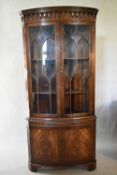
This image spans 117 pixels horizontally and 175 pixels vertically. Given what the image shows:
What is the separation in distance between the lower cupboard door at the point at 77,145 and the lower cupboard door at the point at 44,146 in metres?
0.10

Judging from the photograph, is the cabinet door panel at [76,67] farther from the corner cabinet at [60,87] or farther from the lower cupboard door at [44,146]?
the lower cupboard door at [44,146]

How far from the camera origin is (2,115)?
340 cm

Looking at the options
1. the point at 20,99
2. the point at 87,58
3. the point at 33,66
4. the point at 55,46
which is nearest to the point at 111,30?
the point at 87,58

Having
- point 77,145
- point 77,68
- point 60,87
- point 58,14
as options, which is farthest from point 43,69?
point 77,145

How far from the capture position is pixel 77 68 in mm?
2729

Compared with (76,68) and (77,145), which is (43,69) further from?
(77,145)

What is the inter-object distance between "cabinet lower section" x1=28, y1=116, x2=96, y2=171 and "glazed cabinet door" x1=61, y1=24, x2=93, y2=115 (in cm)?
17

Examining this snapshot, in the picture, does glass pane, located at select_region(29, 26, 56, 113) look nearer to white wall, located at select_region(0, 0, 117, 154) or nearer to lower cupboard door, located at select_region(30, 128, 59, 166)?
lower cupboard door, located at select_region(30, 128, 59, 166)

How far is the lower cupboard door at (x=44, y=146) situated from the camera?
274 centimetres

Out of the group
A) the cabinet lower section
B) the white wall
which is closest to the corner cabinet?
the cabinet lower section

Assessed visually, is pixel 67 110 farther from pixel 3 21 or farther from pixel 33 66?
pixel 3 21

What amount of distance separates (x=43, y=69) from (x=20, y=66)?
722 mm

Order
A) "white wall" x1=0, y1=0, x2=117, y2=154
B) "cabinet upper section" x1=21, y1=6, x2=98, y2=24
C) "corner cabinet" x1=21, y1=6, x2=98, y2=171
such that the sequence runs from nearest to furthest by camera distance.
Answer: "cabinet upper section" x1=21, y1=6, x2=98, y2=24 → "corner cabinet" x1=21, y1=6, x2=98, y2=171 → "white wall" x1=0, y1=0, x2=117, y2=154

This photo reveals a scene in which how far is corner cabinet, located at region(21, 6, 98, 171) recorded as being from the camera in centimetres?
260
